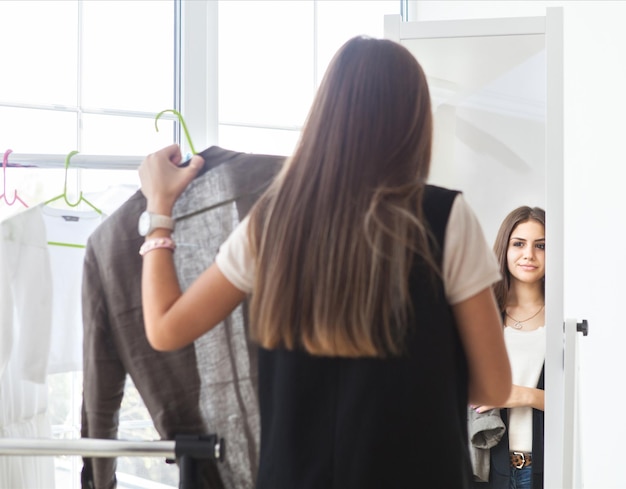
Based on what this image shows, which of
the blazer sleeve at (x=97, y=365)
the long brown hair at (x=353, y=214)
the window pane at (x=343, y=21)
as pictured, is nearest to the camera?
the long brown hair at (x=353, y=214)

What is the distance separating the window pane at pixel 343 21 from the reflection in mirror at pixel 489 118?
1.68 m

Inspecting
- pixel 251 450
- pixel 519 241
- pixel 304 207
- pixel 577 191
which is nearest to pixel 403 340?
pixel 304 207

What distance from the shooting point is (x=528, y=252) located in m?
1.60

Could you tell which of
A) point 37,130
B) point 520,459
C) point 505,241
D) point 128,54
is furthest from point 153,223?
point 128,54

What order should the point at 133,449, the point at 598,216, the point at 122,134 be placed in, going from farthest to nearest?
the point at 122,134, the point at 598,216, the point at 133,449

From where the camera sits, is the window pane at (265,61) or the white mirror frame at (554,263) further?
the window pane at (265,61)

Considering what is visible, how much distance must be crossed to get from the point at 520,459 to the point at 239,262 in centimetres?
80

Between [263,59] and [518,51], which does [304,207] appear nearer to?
[518,51]

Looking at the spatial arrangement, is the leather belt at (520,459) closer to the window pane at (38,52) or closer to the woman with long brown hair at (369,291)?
the woman with long brown hair at (369,291)

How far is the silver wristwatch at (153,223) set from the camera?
4.05 ft

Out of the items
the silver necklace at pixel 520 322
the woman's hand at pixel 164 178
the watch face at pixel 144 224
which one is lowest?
the silver necklace at pixel 520 322

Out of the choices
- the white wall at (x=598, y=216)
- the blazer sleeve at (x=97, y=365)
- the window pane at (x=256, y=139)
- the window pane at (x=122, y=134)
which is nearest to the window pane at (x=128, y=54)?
the window pane at (x=122, y=134)

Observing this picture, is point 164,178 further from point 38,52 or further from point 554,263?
point 38,52

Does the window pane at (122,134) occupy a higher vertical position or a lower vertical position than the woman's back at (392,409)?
higher
